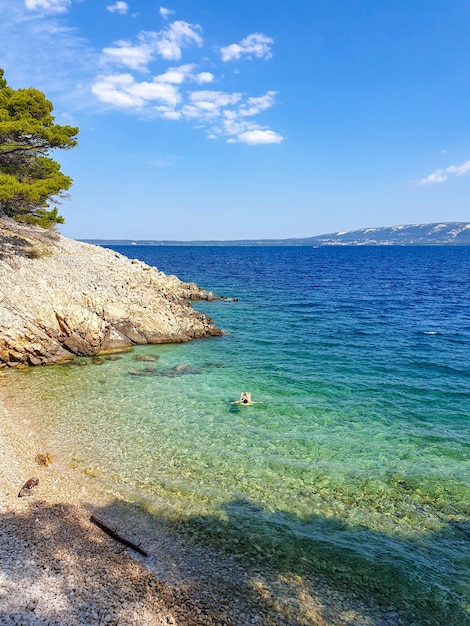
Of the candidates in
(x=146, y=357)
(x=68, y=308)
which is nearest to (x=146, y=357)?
(x=146, y=357)

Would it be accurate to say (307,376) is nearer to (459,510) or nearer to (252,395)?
(252,395)

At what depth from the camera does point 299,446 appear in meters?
16.9

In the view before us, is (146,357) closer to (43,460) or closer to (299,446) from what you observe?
(43,460)

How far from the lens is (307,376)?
84.5ft

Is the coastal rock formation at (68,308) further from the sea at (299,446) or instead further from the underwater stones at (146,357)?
the underwater stones at (146,357)

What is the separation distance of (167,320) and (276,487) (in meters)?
22.2

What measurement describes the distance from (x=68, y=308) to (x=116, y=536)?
19.8m

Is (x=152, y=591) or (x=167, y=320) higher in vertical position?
(x=167, y=320)

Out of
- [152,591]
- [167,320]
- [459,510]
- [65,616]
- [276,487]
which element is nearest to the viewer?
[65,616]

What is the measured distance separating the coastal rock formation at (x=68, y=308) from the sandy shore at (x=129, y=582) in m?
15.0

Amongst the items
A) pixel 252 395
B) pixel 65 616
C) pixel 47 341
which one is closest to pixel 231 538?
pixel 65 616

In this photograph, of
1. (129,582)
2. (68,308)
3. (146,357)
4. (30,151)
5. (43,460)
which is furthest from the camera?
(30,151)

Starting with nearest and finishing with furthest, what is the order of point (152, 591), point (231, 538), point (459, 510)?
point (152, 591) < point (231, 538) < point (459, 510)

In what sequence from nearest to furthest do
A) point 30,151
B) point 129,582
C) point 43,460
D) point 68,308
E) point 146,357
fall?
point 129,582 → point 43,460 → point 68,308 → point 146,357 → point 30,151
